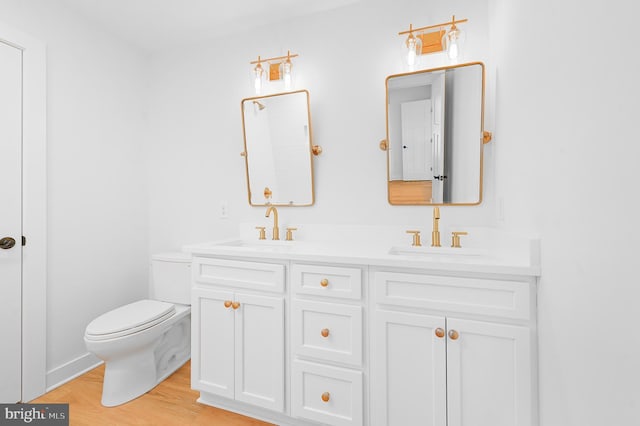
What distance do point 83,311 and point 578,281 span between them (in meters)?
2.63

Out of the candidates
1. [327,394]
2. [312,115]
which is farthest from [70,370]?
[312,115]

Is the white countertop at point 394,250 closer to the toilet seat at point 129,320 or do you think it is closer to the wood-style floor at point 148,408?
the toilet seat at point 129,320

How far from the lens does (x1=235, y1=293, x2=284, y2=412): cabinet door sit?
4.93 ft

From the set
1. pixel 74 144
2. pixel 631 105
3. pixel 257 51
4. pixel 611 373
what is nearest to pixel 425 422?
pixel 611 373

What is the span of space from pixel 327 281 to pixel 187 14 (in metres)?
1.99

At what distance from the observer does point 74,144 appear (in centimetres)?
203

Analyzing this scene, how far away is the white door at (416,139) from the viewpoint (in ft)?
5.68

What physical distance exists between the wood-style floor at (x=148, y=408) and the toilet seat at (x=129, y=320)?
41cm

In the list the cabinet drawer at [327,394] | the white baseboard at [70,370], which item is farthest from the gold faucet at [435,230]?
the white baseboard at [70,370]

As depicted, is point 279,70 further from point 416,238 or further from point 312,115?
point 416,238

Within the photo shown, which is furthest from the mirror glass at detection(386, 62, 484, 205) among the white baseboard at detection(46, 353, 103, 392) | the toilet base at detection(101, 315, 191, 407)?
the white baseboard at detection(46, 353, 103, 392)

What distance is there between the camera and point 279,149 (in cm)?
209

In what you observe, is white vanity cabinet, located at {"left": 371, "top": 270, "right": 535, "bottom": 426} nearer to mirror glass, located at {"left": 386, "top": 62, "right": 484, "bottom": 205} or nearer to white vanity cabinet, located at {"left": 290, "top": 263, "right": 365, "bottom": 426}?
white vanity cabinet, located at {"left": 290, "top": 263, "right": 365, "bottom": 426}

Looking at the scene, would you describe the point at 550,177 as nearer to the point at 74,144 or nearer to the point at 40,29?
the point at 74,144
